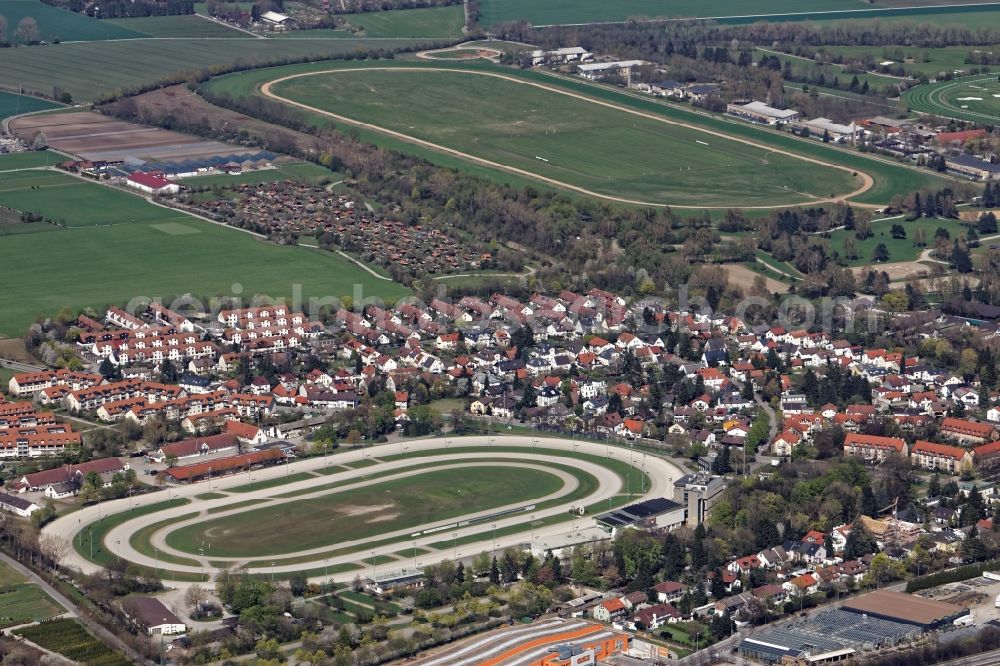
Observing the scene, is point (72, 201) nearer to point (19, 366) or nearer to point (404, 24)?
point (19, 366)

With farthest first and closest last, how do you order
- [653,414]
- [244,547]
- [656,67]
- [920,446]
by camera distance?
[656,67], [653,414], [920,446], [244,547]

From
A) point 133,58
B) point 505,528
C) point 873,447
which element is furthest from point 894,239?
point 133,58

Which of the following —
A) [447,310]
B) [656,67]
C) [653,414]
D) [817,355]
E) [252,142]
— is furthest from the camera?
[656,67]

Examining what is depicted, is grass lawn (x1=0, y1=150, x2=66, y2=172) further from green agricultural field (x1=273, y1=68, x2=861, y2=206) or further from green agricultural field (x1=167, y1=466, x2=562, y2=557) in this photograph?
green agricultural field (x1=167, y1=466, x2=562, y2=557)

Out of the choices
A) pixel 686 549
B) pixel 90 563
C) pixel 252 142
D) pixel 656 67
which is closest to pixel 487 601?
pixel 686 549

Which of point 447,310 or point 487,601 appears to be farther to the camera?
point 447,310

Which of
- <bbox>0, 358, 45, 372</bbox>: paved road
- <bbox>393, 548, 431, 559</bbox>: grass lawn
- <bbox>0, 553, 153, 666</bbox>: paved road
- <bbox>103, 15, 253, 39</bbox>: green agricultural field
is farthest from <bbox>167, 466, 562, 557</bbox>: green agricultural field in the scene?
<bbox>103, 15, 253, 39</bbox>: green agricultural field

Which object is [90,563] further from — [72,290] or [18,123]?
[18,123]
